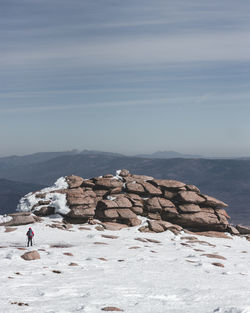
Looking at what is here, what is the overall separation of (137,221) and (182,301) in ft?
81.3

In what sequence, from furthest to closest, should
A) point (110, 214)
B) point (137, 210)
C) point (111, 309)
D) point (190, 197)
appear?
point (190, 197)
point (137, 210)
point (110, 214)
point (111, 309)

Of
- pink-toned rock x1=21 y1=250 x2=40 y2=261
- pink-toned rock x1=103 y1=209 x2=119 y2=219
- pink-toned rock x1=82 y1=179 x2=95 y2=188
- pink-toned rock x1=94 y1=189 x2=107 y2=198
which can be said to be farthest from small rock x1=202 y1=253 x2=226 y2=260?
pink-toned rock x1=82 y1=179 x2=95 y2=188

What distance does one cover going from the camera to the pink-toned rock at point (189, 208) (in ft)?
147

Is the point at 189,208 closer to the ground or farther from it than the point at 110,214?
farther from it

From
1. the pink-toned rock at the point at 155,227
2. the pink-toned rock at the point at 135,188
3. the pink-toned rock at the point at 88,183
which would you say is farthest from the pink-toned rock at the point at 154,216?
the pink-toned rock at the point at 88,183

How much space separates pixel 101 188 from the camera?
154 feet

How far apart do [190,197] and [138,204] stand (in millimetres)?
7422

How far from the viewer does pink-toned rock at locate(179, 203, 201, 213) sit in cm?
4469

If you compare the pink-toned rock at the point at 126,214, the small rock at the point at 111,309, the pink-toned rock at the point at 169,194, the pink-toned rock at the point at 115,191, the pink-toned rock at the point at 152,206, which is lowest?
the pink-toned rock at the point at 126,214

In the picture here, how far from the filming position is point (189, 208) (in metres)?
45.1

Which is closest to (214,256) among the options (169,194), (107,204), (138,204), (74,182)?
(138,204)

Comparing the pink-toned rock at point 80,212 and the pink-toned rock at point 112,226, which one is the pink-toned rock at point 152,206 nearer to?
the pink-toned rock at point 112,226

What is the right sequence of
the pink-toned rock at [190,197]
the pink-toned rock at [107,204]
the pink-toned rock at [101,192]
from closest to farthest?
the pink-toned rock at [107,204]
the pink-toned rock at [101,192]
the pink-toned rock at [190,197]

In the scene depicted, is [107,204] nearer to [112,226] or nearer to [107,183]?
[112,226]
